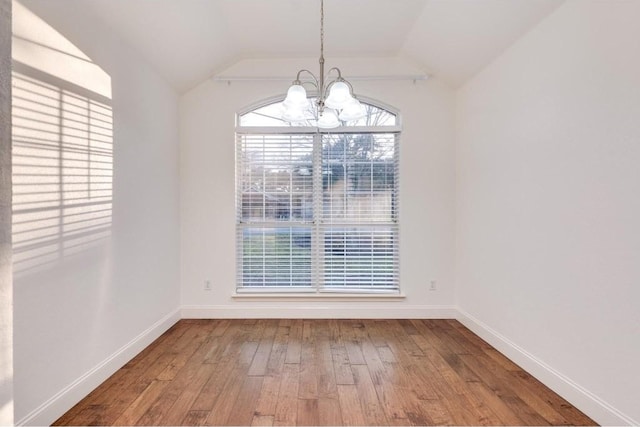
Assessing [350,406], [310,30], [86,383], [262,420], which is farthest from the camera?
[310,30]

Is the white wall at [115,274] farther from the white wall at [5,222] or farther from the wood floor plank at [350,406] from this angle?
the wood floor plank at [350,406]

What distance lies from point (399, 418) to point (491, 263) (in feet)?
5.68

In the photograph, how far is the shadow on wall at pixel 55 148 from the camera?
5.54ft

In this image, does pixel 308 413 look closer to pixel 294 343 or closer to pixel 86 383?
pixel 294 343

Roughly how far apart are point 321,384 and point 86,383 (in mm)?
1565

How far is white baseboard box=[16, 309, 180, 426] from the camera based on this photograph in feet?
5.92

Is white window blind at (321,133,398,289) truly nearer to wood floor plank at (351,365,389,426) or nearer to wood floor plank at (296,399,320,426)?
wood floor plank at (351,365,389,426)

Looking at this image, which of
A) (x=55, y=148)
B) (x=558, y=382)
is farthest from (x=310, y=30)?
(x=558, y=382)

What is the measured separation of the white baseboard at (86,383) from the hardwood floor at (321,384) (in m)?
0.05

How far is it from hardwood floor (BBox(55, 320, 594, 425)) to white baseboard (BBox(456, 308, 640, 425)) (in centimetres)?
6

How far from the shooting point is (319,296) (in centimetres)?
371

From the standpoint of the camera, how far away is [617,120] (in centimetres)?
178

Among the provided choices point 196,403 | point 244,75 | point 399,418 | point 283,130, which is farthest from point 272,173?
point 399,418

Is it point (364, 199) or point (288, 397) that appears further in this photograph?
point (364, 199)
